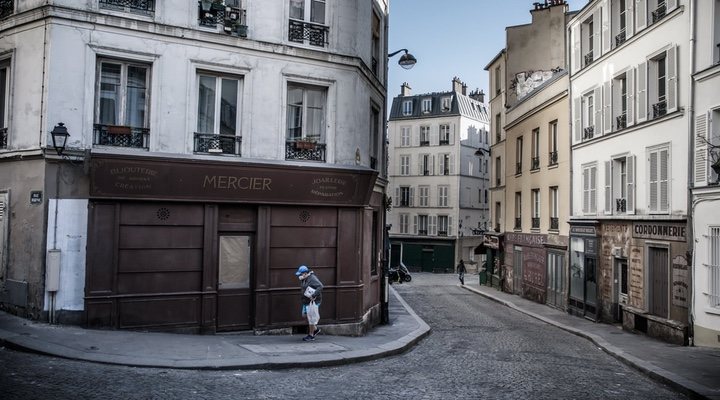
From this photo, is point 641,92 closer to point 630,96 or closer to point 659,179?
point 630,96

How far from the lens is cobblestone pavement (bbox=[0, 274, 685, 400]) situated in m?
8.73

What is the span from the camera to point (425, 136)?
59.7 meters

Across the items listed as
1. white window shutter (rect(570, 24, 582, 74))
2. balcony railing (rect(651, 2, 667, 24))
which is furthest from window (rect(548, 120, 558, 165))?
balcony railing (rect(651, 2, 667, 24))

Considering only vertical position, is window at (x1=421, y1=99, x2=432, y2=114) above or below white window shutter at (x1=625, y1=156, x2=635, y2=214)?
above

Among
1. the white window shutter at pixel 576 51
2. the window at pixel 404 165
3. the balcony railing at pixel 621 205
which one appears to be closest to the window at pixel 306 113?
the balcony railing at pixel 621 205

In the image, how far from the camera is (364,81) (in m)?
16.7

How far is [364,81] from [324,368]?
7.94m

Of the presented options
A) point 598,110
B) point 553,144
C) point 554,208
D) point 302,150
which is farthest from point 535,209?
point 302,150

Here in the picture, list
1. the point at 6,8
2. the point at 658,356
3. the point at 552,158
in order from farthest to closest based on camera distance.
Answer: the point at 552,158 → the point at 658,356 → the point at 6,8

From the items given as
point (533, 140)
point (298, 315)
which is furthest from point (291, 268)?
point (533, 140)

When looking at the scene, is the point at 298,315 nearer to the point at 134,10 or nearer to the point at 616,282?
the point at 134,10

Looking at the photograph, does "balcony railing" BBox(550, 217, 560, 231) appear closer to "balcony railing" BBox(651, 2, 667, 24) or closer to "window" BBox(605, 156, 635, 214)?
"window" BBox(605, 156, 635, 214)

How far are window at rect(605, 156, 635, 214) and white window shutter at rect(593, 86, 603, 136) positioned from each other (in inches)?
A: 51.5

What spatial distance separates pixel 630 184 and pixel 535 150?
387 inches
